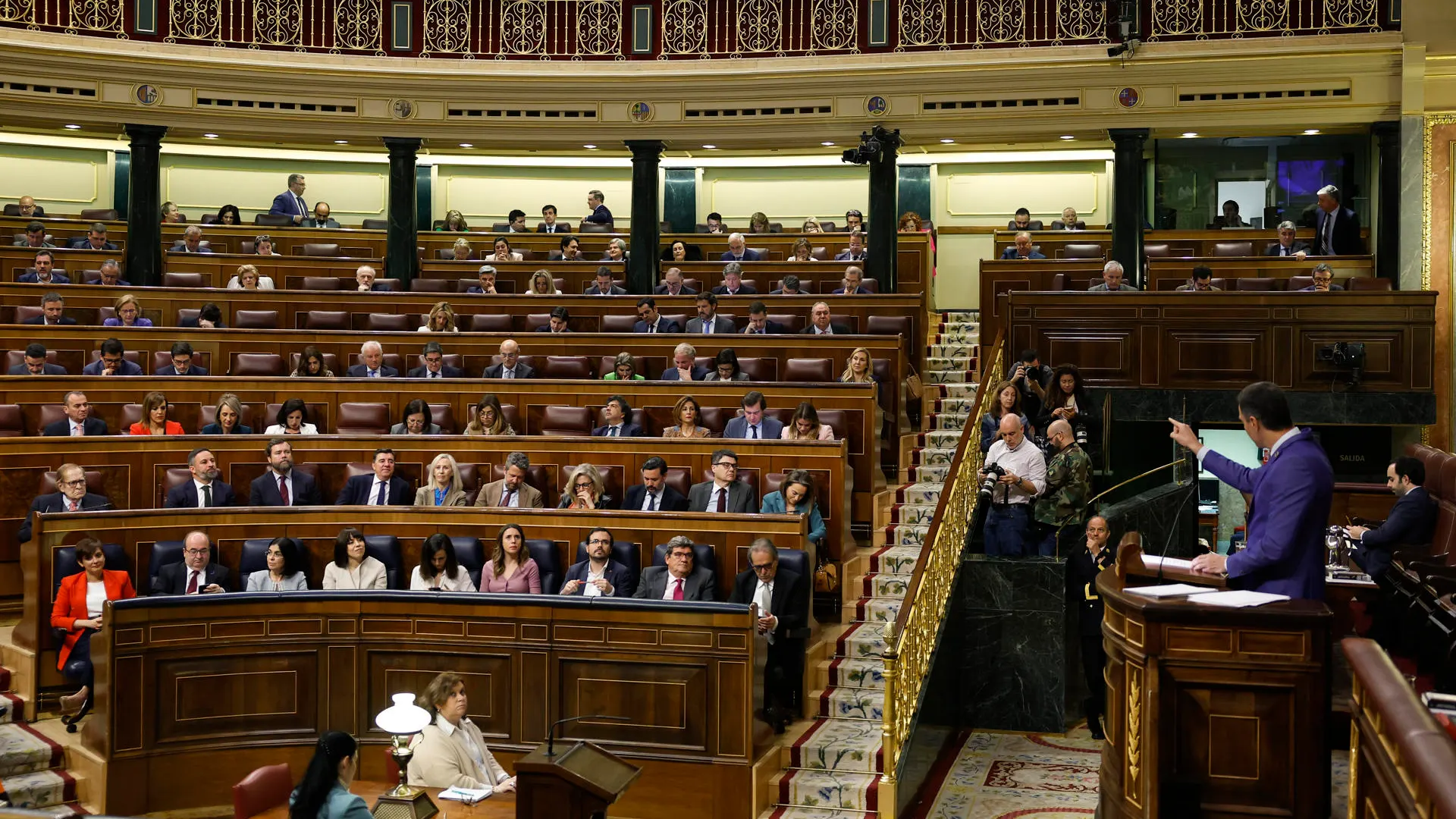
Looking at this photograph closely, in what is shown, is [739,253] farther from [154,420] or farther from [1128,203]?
[154,420]

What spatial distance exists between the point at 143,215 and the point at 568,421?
17.9 feet

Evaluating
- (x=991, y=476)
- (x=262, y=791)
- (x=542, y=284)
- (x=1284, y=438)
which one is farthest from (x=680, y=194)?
(x=1284, y=438)

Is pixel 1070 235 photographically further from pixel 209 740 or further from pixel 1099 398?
pixel 209 740

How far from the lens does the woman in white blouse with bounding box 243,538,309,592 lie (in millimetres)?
6254

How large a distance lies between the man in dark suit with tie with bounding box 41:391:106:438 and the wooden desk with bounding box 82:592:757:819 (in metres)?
2.01

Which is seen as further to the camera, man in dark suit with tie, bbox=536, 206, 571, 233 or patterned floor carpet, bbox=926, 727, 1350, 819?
man in dark suit with tie, bbox=536, 206, 571, 233

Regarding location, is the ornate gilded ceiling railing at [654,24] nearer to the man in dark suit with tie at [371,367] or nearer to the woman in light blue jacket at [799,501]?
the man in dark suit with tie at [371,367]

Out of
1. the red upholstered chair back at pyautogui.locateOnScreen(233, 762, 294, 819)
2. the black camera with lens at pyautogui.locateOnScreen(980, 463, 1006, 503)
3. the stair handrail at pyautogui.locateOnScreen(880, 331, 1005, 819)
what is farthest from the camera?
the black camera with lens at pyautogui.locateOnScreen(980, 463, 1006, 503)

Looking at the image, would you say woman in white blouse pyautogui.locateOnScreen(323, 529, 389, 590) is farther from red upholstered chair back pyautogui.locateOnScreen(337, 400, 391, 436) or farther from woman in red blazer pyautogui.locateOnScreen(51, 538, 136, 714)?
red upholstered chair back pyautogui.locateOnScreen(337, 400, 391, 436)

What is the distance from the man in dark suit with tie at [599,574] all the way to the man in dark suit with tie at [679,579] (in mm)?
108

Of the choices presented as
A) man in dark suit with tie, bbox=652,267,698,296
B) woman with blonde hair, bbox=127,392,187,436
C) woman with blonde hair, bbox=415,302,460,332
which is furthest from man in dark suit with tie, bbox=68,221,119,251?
man in dark suit with tie, bbox=652,267,698,296

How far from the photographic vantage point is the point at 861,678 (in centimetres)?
646

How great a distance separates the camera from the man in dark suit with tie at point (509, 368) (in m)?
8.51

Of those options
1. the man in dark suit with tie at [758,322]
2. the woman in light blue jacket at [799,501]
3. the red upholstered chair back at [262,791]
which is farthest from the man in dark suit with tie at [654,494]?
the red upholstered chair back at [262,791]
